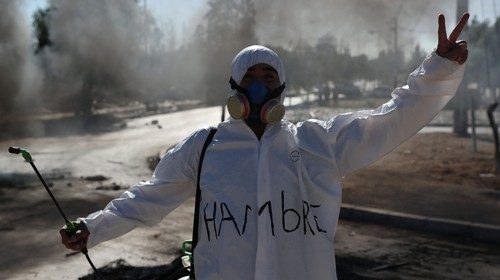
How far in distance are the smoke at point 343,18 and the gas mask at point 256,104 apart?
39.0 ft

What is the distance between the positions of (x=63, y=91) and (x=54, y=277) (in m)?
15.9

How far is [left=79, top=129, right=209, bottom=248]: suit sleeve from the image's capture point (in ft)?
7.78

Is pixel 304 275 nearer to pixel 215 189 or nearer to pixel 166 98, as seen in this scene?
pixel 215 189

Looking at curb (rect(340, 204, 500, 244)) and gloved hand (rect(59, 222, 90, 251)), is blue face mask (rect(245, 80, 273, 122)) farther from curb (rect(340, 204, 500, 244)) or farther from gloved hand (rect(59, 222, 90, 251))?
curb (rect(340, 204, 500, 244))

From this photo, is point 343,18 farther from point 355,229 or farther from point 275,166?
point 275,166

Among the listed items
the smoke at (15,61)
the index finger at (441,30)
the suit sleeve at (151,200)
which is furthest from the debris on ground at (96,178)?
the index finger at (441,30)

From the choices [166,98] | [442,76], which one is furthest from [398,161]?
[166,98]

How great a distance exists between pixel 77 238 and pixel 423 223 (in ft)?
18.1

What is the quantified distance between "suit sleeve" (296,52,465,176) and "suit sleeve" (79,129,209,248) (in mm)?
517

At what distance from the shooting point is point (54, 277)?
5.35 meters

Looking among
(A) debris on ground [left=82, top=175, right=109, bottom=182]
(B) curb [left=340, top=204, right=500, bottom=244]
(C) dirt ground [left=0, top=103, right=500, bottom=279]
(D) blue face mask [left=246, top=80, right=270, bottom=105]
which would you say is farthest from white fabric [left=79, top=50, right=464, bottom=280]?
(A) debris on ground [left=82, top=175, right=109, bottom=182]

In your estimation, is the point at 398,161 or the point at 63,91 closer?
the point at 398,161

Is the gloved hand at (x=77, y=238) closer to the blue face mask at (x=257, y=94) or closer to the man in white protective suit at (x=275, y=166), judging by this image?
the man in white protective suit at (x=275, y=166)

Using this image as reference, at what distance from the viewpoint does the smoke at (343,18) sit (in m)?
14.3
